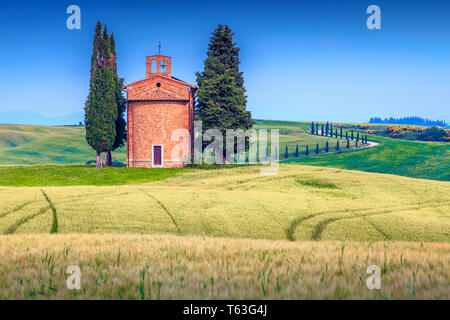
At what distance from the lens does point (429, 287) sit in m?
5.91

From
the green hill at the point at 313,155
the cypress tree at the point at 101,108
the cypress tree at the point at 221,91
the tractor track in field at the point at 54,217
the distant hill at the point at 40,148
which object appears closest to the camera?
the tractor track in field at the point at 54,217

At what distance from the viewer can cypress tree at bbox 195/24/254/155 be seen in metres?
47.0

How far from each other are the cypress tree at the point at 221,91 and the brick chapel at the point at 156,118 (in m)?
2.21

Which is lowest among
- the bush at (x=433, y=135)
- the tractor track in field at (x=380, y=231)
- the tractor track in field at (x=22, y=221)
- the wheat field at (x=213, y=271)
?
the tractor track in field at (x=380, y=231)

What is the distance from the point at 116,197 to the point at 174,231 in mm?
7359

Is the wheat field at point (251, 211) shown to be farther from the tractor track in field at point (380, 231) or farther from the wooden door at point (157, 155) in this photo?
the wooden door at point (157, 155)

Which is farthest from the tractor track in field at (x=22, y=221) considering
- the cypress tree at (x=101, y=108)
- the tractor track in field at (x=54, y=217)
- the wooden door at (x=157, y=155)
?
the wooden door at (x=157, y=155)

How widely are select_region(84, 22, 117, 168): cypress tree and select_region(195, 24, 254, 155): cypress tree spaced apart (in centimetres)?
1086

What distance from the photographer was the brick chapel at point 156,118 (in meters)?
47.4

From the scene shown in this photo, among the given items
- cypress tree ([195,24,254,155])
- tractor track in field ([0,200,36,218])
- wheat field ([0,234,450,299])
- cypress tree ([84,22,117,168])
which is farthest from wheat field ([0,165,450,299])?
cypress tree ([84,22,117,168])

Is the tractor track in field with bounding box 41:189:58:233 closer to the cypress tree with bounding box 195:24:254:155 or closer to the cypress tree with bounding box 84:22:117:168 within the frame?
the cypress tree with bounding box 84:22:117:168

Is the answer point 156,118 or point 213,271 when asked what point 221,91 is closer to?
point 156,118

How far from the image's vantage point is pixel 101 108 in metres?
45.5

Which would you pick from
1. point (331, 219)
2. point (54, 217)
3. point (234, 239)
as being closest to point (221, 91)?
point (331, 219)
